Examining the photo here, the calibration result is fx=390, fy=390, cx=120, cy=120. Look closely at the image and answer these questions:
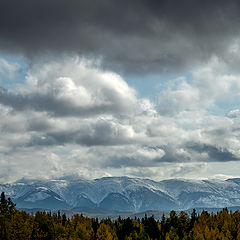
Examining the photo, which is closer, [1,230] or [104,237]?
[1,230]

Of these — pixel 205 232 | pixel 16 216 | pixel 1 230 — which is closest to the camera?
pixel 1 230

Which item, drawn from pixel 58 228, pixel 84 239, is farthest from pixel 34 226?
pixel 84 239

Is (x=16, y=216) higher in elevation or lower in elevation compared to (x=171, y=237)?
higher

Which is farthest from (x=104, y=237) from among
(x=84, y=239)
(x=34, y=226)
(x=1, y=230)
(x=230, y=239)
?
(x=230, y=239)

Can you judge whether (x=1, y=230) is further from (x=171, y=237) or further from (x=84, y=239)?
(x=171, y=237)

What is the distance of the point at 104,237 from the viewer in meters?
191

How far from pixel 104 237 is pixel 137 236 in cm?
1735

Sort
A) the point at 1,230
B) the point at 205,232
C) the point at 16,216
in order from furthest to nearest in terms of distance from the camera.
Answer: the point at 205,232 → the point at 16,216 → the point at 1,230

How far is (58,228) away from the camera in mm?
189125

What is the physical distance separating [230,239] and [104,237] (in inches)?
Result: 2528

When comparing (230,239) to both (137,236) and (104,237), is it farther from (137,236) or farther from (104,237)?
(104,237)

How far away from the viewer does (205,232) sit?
196 metres

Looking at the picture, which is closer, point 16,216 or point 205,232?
point 16,216

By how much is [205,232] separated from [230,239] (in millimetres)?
14328
